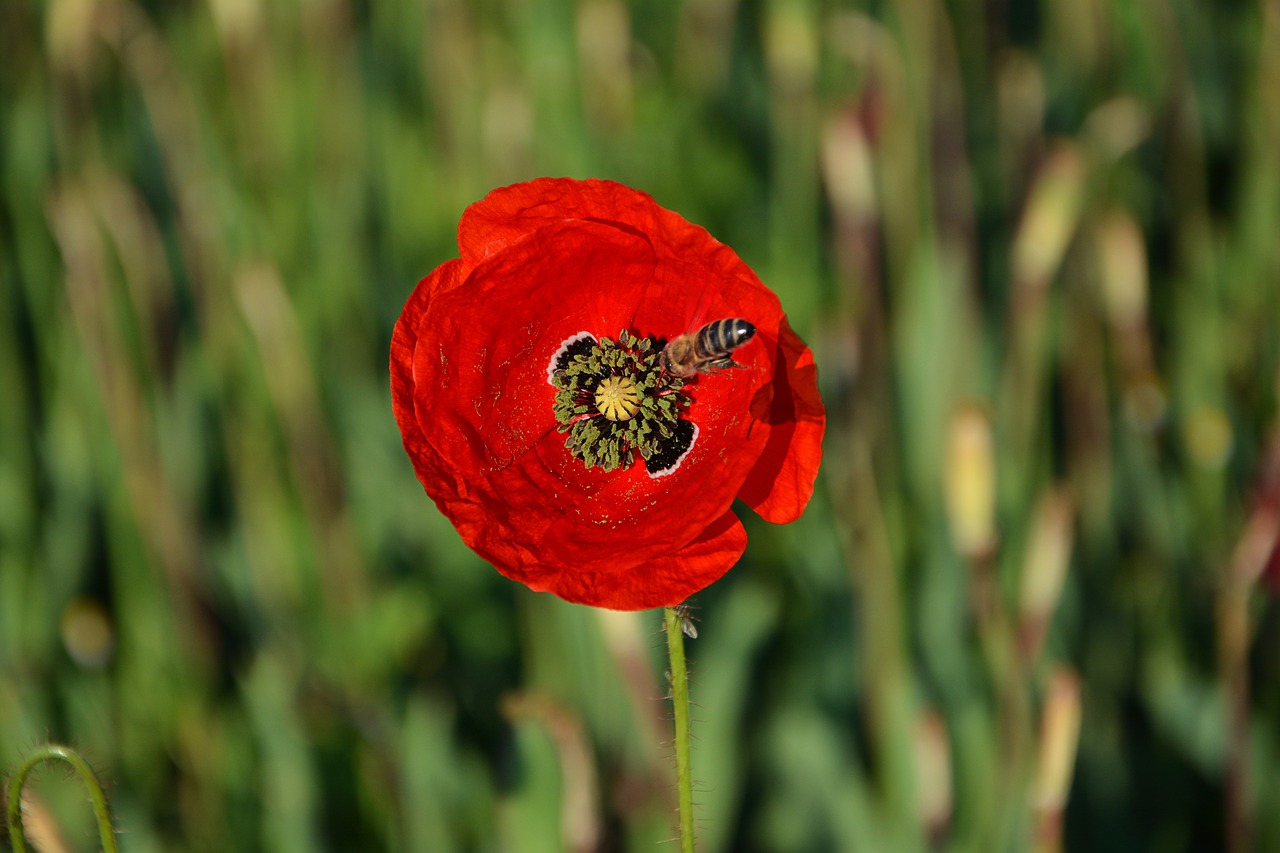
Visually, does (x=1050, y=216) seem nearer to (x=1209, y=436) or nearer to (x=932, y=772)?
(x=1209, y=436)

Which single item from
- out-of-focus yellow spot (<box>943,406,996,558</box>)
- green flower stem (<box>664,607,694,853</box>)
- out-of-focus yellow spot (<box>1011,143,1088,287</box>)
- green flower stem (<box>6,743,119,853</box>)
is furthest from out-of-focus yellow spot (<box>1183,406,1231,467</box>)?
green flower stem (<box>6,743,119,853</box>)

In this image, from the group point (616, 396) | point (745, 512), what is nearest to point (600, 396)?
point (616, 396)

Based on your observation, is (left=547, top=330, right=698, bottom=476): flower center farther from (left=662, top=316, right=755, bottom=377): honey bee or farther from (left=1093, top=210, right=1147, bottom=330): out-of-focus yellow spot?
(left=1093, top=210, right=1147, bottom=330): out-of-focus yellow spot

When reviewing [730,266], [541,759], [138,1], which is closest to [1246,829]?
[541,759]

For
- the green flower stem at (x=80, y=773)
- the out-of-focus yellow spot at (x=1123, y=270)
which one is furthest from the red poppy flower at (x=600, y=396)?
the out-of-focus yellow spot at (x=1123, y=270)

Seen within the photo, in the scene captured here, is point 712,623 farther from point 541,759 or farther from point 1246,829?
point 1246,829

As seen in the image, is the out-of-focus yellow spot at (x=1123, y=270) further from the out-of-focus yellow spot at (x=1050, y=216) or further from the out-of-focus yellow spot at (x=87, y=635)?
the out-of-focus yellow spot at (x=87, y=635)
